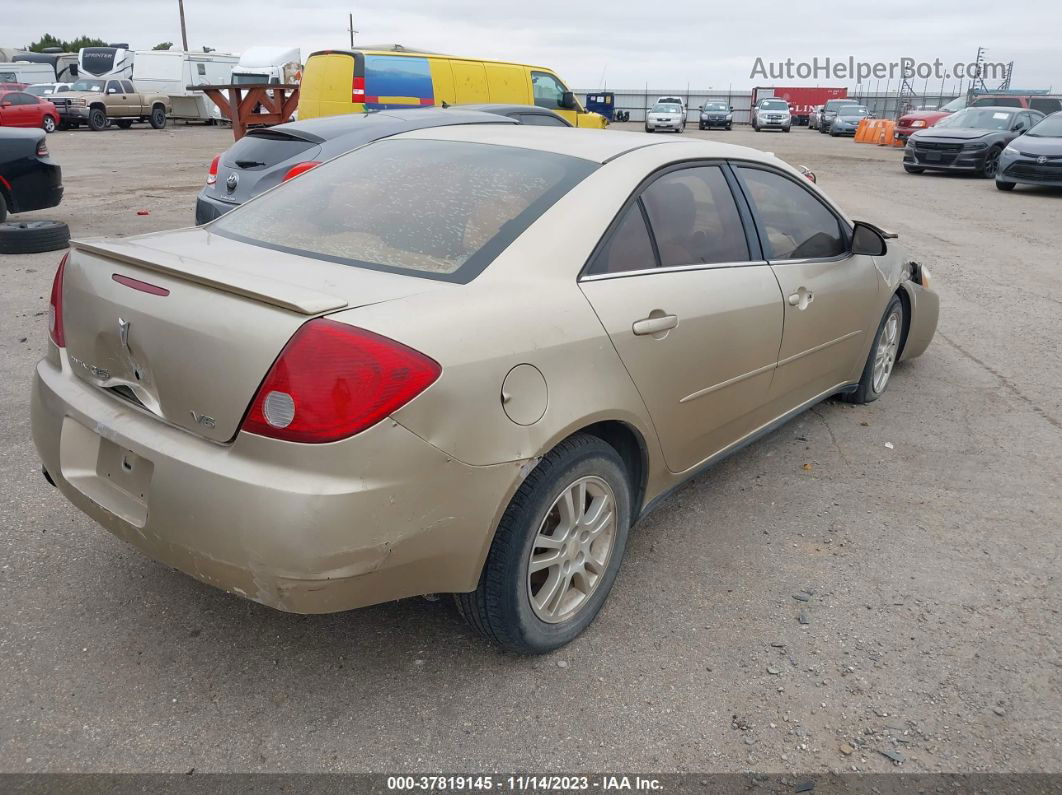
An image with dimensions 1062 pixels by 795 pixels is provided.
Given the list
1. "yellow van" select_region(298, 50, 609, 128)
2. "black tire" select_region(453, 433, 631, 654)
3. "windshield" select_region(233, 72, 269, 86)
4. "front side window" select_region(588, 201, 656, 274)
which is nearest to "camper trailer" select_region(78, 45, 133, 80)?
"windshield" select_region(233, 72, 269, 86)

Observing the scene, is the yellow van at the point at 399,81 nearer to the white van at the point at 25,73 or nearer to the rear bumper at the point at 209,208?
the rear bumper at the point at 209,208

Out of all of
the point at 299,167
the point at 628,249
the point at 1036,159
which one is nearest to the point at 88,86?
the point at 299,167

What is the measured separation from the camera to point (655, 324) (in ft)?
9.20

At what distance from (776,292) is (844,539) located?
3.49ft

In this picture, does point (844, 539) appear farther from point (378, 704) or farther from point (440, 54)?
point (440, 54)

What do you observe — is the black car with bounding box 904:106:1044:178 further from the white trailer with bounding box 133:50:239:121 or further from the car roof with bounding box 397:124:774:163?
the white trailer with bounding box 133:50:239:121

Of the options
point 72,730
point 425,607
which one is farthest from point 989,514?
point 72,730

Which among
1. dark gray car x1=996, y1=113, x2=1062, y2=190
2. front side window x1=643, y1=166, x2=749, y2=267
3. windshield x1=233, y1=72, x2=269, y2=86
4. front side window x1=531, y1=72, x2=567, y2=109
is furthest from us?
windshield x1=233, y1=72, x2=269, y2=86

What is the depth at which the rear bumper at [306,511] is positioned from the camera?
2049mm

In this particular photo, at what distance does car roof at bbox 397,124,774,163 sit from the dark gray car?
14689 millimetres

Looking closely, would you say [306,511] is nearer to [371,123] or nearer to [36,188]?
[371,123]

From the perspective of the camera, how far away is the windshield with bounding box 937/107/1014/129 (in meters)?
19.7

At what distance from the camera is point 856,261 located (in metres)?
4.28

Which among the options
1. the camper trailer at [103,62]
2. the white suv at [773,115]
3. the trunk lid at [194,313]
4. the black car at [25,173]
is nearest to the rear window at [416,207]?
the trunk lid at [194,313]
